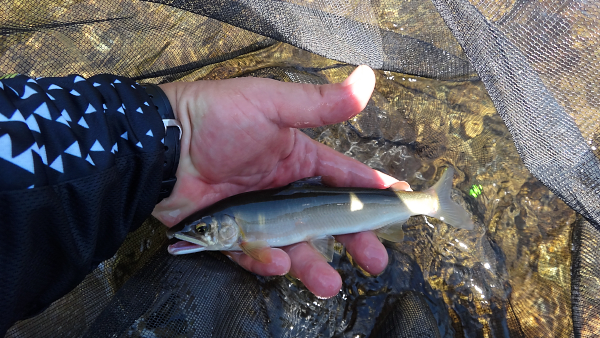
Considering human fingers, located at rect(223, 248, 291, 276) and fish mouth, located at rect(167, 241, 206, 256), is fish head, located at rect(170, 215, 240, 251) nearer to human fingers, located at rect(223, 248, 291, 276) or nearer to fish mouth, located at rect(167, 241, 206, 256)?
fish mouth, located at rect(167, 241, 206, 256)

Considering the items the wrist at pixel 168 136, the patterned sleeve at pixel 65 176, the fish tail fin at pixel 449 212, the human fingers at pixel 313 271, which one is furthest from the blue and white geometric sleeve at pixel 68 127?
the fish tail fin at pixel 449 212

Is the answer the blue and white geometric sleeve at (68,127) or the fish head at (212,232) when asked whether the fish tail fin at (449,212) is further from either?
the blue and white geometric sleeve at (68,127)

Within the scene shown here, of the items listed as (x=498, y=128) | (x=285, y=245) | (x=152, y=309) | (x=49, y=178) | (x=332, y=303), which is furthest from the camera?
(x=498, y=128)

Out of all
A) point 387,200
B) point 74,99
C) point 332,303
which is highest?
point 74,99

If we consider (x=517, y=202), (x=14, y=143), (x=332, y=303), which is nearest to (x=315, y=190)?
(x=332, y=303)

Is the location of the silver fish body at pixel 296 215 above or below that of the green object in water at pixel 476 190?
above

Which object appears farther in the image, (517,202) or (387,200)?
(517,202)

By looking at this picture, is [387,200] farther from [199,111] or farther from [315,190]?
[199,111]
